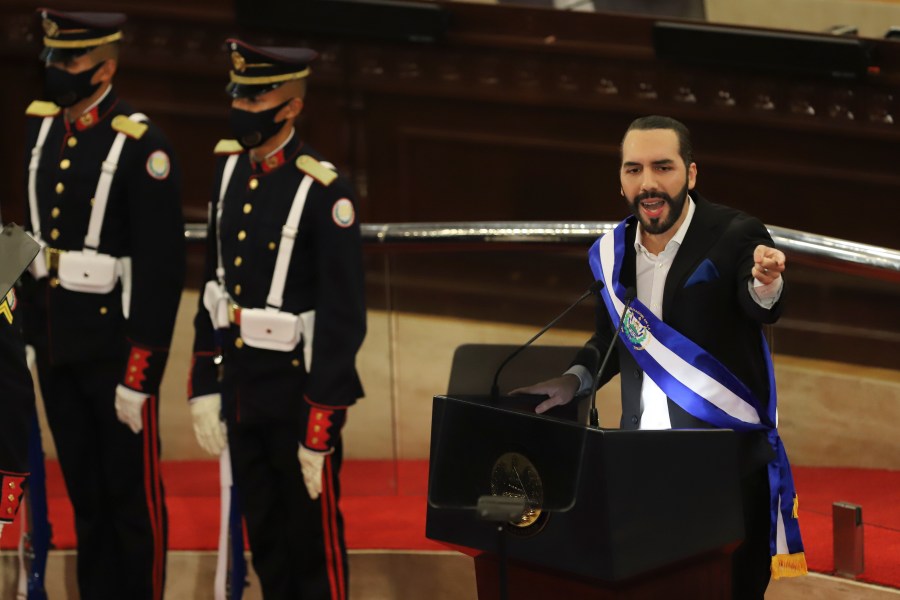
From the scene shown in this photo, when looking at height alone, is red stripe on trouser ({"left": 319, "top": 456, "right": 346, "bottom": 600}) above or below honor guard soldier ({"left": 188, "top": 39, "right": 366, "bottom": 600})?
below

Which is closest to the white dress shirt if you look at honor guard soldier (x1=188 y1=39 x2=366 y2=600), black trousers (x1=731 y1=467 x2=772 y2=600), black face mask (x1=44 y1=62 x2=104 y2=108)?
black trousers (x1=731 y1=467 x2=772 y2=600)

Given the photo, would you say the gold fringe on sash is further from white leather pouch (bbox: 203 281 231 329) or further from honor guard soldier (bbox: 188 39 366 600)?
white leather pouch (bbox: 203 281 231 329)

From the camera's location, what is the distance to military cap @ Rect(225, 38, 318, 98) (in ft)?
9.45

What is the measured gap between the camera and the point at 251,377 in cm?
288

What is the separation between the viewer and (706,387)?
2.20 m

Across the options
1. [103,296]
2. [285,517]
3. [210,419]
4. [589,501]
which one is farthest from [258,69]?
[589,501]

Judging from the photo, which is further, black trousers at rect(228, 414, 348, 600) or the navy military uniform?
black trousers at rect(228, 414, 348, 600)

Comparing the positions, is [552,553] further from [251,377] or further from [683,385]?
[251,377]

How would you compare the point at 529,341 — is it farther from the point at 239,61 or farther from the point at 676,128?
the point at 239,61

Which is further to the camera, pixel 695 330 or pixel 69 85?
pixel 69 85

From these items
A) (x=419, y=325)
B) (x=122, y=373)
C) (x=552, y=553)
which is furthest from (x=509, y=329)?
(x=552, y=553)

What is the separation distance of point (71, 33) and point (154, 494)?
3.35 ft

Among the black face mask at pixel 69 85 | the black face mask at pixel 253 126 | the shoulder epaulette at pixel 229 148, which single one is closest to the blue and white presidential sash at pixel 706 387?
the black face mask at pixel 253 126

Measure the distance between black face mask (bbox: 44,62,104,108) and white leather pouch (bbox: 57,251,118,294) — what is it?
1.11ft
